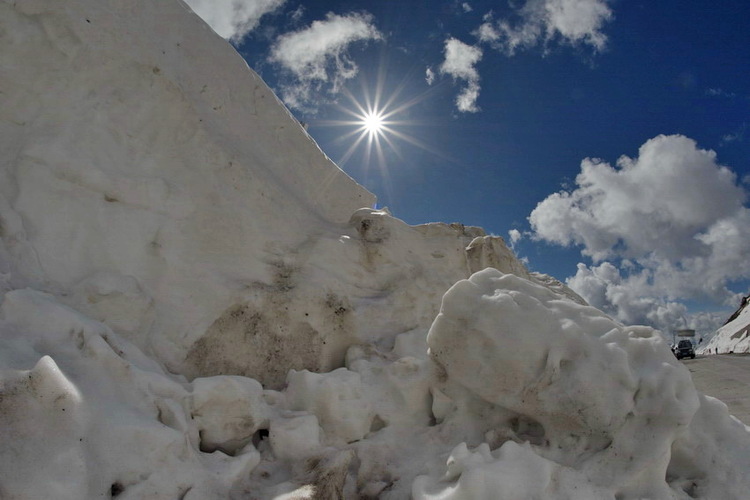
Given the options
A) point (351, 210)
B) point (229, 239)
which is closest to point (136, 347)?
point (229, 239)

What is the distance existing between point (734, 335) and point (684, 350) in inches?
445

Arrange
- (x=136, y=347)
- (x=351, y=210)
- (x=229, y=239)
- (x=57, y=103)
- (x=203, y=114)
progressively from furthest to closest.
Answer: (x=351, y=210) < (x=203, y=114) < (x=229, y=239) < (x=57, y=103) < (x=136, y=347)

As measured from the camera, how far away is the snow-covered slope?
115 ft

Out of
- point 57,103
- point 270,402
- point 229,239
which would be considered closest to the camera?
point 270,402

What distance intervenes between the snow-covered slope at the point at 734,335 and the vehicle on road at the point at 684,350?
7163mm

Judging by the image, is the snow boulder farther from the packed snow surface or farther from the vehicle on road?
the vehicle on road

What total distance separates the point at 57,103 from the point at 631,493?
196 inches

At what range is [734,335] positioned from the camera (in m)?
37.0

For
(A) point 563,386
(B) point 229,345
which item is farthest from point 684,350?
(B) point 229,345

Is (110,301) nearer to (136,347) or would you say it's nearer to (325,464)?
(136,347)

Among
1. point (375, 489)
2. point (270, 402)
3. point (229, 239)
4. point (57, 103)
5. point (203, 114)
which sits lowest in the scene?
point (375, 489)

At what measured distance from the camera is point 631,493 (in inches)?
113

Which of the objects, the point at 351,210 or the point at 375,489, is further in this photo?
the point at 351,210

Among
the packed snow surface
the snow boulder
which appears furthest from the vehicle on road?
the snow boulder
